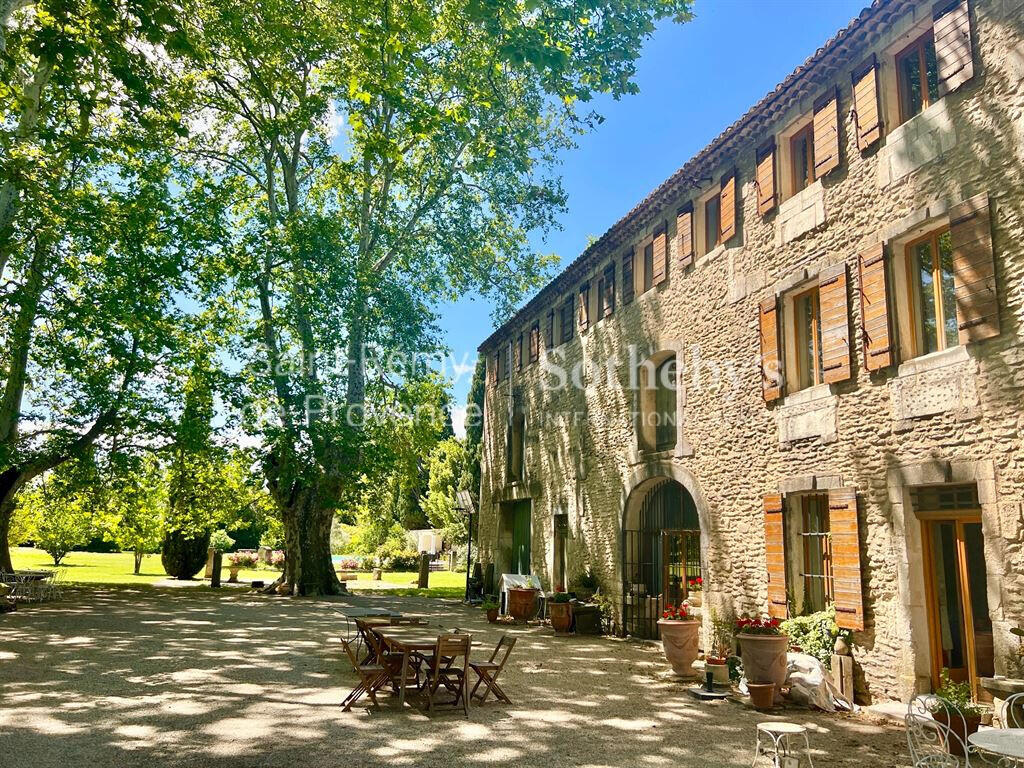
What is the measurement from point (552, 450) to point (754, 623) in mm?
8867

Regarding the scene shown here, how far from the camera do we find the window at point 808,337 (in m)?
9.06

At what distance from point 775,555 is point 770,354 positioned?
8.48 feet

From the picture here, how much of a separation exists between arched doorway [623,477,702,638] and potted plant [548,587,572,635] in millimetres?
1170

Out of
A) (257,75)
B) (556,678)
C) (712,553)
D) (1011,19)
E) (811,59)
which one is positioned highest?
(257,75)

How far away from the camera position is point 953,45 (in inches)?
281

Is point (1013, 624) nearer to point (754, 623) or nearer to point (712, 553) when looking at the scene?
point (754, 623)

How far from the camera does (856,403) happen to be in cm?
806

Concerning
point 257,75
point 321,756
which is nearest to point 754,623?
point 321,756

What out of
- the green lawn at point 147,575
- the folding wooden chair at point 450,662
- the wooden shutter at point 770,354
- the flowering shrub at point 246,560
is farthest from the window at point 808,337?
the flowering shrub at point 246,560

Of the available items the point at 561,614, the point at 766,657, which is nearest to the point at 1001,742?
the point at 766,657

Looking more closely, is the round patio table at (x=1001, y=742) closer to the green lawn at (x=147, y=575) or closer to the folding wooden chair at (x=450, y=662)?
→ the folding wooden chair at (x=450, y=662)

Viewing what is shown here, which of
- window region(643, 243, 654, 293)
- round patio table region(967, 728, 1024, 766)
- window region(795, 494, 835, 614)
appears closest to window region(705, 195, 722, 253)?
window region(643, 243, 654, 293)

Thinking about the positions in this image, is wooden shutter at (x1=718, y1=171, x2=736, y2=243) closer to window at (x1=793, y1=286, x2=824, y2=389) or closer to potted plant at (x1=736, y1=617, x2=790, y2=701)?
window at (x1=793, y1=286, x2=824, y2=389)

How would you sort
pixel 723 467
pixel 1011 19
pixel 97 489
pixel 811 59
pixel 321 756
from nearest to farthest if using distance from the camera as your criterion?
pixel 321 756 → pixel 1011 19 → pixel 811 59 → pixel 723 467 → pixel 97 489
